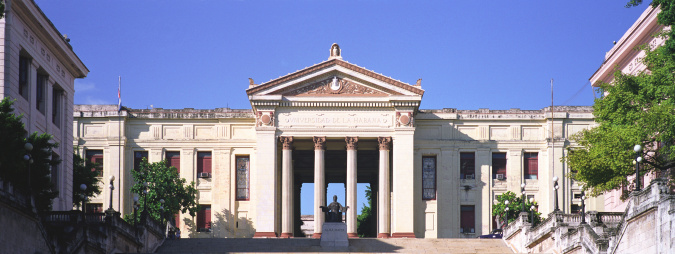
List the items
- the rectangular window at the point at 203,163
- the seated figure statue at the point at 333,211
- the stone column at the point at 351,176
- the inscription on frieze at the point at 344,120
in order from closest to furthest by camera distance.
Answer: the seated figure statue at the point at 333,211, the stone column at the point at 351,176, the inscription on frieze at the point at 344,120, the rectangular window at the point at 203,163

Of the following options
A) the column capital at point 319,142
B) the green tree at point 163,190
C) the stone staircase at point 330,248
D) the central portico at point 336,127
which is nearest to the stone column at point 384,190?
the central portico at point 336,127

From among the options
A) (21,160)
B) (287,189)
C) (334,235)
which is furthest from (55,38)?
(287,189)

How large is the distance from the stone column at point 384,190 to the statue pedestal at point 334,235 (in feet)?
50.5

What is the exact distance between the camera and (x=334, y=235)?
210 ft

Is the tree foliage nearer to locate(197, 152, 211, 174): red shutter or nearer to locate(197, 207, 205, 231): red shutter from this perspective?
locate(197, 207, 205, 231): red shutter

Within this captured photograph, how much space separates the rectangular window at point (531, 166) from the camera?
284 feet

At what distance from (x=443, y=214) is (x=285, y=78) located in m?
16.1

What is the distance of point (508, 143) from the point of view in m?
86.5

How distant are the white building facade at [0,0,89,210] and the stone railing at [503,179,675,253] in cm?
2561

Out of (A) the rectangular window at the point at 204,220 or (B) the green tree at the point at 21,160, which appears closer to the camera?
(B) the green tree at the point at 21,160

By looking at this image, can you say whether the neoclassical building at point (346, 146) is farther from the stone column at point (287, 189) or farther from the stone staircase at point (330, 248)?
the stone staircase at point (330, 248)

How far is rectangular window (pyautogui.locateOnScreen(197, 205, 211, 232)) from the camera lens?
276ft

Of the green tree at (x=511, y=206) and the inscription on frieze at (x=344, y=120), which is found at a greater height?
the inscription on frieze at (x=344, y=120)

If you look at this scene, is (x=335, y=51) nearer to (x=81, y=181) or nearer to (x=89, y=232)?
(x=81, y=181)
